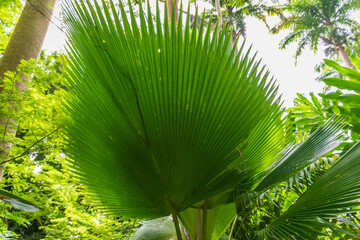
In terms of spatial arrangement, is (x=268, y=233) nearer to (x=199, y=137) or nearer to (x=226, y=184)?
(x=226, y=184)

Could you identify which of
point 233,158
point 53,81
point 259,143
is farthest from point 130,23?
point 53,81

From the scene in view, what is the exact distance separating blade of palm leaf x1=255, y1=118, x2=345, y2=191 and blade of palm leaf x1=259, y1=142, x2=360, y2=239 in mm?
108

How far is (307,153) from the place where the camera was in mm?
1144

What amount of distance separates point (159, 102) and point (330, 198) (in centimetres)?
68

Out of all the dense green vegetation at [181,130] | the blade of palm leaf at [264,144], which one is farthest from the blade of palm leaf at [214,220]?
the blade of palm leaf at [264,144]

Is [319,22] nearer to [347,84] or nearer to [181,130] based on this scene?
[347,84]

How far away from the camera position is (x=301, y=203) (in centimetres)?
97

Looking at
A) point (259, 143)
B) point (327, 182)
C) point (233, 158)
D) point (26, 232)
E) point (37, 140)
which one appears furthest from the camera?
point (26, 232)

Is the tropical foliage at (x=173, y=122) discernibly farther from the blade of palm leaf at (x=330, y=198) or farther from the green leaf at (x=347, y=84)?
the green leaf at (x=347, y=84)

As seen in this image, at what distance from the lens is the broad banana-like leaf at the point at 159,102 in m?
0.97

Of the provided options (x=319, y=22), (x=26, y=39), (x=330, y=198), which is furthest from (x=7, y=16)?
(x=319, y=22)

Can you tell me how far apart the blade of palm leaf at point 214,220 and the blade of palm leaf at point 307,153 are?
298 mm

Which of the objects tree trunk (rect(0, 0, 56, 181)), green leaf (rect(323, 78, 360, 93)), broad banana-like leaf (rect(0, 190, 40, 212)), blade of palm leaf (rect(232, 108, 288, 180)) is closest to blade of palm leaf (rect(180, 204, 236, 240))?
blade of palm leaf (rect(232, 108, 288, 180))

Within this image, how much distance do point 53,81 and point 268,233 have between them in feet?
7.17
